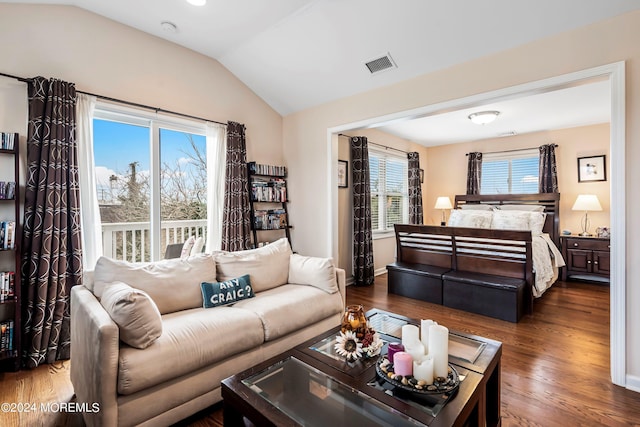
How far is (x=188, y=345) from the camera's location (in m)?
1.73

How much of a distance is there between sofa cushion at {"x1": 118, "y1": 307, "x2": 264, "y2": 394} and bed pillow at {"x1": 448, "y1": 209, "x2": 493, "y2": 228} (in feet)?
13.8

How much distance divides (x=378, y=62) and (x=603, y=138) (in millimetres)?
4215

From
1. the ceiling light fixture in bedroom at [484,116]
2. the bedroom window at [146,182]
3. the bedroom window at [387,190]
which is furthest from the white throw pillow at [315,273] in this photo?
the ceiling light fixture in bedroom at [484,116]

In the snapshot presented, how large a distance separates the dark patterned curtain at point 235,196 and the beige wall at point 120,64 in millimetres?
285

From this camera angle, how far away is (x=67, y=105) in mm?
2590

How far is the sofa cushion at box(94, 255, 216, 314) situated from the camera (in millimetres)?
2025

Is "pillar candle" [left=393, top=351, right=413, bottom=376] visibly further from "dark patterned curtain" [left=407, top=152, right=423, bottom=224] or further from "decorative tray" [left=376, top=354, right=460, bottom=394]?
"dark patterned curtain" [left=407, top=152, right=423, bottom=224]

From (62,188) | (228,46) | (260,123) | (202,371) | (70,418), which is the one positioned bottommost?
(70,418)

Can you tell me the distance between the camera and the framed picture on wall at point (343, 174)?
4.70 m

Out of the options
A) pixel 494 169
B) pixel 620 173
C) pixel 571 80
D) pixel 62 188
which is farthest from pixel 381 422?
pixel 494 169

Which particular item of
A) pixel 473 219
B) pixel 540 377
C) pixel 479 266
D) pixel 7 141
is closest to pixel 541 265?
pixel 479 266

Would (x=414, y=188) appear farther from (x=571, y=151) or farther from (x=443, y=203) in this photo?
(x=571, y=151)

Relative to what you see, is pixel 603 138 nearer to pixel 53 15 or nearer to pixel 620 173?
pixel 620 173

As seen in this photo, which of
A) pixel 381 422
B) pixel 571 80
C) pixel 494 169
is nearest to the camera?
pixel 381 422
